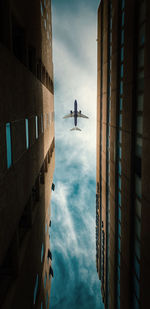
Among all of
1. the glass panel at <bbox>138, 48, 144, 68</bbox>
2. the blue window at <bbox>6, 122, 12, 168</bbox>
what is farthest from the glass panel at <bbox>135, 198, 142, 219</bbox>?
the glass panel at <bbox>138, 48, 144, 68</bbox>

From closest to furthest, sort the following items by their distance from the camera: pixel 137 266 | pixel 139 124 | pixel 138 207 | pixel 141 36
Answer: pixel 141 36, pixel 139 124, pixel 138 207, pixel 137 266

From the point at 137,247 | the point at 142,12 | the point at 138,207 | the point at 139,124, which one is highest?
the point at 142,12

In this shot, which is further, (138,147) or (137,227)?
(137,227)

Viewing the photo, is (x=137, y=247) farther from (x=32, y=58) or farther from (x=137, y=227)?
(x=32, y=58)

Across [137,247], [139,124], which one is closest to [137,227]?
[137,247]

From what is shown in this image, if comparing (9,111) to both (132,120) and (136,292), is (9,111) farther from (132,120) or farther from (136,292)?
(136,292)

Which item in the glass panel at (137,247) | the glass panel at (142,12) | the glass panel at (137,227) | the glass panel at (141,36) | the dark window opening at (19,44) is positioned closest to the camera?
the glass panel at (142,12)

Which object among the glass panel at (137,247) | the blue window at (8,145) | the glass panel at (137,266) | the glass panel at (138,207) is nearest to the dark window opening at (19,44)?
the blue window at (8,145)

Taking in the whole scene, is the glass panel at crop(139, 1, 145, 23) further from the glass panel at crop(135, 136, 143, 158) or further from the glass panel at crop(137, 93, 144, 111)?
the glass panel at crop(135, 136, 143, 158)

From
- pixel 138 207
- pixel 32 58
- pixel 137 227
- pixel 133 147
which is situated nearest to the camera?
pixel 138 207

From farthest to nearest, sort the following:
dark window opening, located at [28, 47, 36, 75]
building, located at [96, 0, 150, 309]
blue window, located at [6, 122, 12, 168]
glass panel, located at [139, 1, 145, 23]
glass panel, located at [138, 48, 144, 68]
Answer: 1. dark window opening, located at [28, 47, 36, 75]
2. glass panel, located at [138, 48, 144, 68]
3. glass panel, located at [139, 1, 145, 23]
4. building, located at [96, 0, 150, 309]
5. blue window, located at [6, 122, 12, 168]

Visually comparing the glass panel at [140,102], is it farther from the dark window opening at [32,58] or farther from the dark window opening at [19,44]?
the dark window opening at [32,58]
